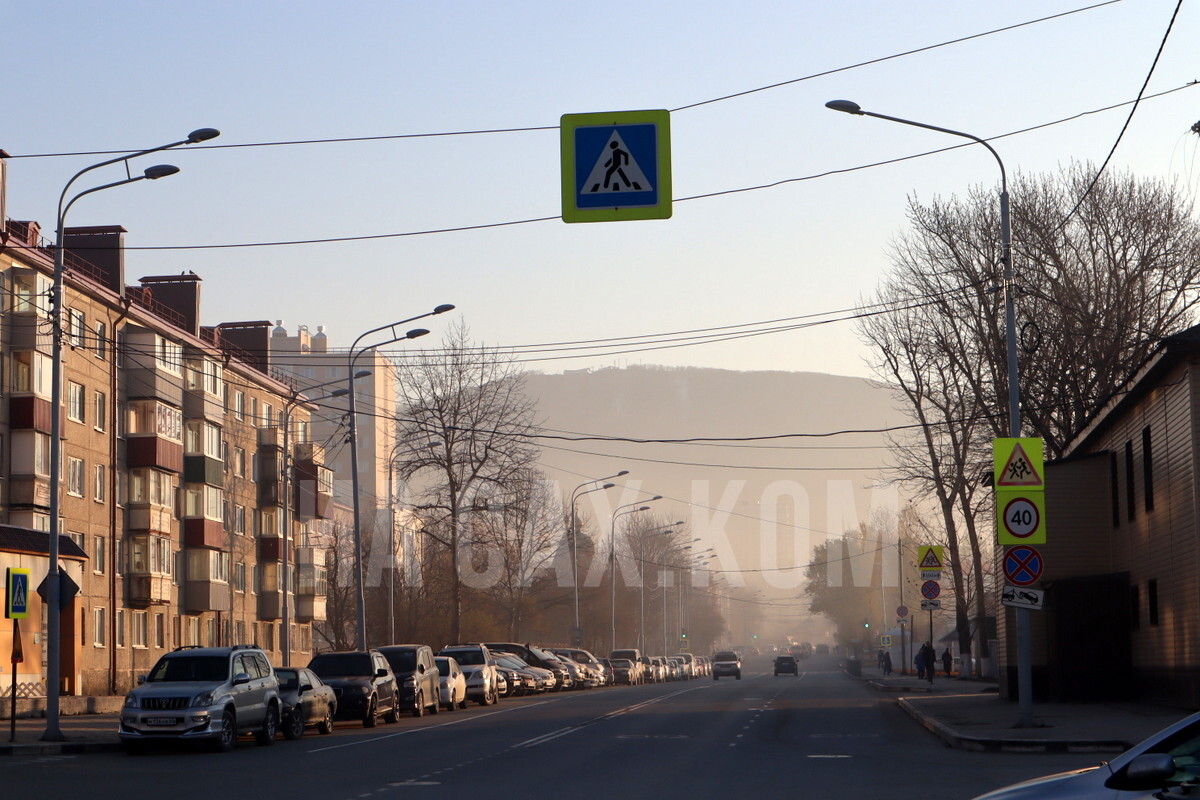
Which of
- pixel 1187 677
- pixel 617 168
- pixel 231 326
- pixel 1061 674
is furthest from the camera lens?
pixel 231 326

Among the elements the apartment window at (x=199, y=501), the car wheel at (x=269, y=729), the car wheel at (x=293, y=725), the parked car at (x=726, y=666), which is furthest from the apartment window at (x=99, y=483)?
the parked car at (x=726, y=666)

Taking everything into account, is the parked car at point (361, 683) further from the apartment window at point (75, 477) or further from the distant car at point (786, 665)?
the distant car at point (786, 665)

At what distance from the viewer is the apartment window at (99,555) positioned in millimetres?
50156

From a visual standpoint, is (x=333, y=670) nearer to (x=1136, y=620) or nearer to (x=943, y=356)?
(x=1136, y=620)

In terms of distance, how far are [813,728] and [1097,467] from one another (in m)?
12.1

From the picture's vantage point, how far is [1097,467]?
3572 cm

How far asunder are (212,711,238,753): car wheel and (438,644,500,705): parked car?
20.1 meters

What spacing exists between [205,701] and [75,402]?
2890 cm

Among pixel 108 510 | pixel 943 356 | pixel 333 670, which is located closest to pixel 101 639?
pixel 108 510

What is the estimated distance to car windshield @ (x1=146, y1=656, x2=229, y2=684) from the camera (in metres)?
23.7

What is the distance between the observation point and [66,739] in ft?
82.6

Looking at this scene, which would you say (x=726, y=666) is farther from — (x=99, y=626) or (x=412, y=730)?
(x=412, y=730)

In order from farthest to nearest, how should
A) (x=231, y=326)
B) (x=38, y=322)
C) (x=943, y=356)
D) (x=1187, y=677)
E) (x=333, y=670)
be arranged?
(x=231, y=326), (x=943, y=356), (x=38, y=322), (x=333, y=670), (x=1187, y=677)

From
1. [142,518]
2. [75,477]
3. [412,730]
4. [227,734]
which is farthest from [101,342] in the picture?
[227,734]
